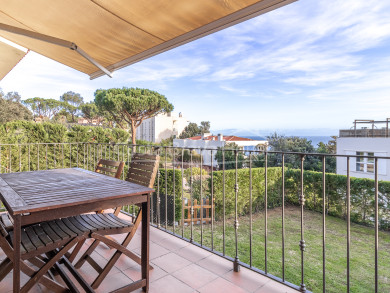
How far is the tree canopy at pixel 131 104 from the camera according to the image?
65.0 ft

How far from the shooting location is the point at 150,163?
2066 mm

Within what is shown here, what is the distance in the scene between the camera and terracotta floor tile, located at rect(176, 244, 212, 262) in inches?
85.5

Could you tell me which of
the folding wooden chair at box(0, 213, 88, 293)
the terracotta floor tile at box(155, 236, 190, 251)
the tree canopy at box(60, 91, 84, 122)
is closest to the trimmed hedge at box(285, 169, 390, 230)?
the terracotta floor tile at box(155, 236, 190, 251)

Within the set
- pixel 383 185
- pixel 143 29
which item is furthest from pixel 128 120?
pixel 143 29

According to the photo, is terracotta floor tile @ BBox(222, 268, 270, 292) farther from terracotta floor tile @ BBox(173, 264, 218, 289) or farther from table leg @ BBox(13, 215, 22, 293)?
table leg @ BBox(13, 215, 22, 293)

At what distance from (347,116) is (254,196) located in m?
34.3

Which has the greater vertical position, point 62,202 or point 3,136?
point 3,136

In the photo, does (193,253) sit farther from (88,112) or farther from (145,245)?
(88,112)

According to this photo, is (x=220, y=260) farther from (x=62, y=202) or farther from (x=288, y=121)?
(x=288, y=121)

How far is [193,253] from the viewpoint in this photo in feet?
7.44

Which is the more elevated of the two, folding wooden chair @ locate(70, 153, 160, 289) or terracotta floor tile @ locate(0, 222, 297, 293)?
folding wooden chair @ locate(70, 153, 160, 289)

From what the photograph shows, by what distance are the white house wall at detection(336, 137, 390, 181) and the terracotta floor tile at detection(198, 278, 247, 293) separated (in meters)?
12.5

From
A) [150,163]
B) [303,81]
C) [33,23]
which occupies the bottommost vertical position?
[150,163]

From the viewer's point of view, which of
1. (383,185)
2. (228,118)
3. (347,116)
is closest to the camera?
(383,185)
